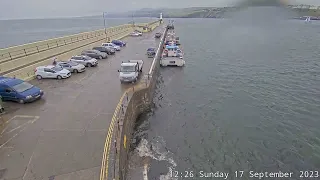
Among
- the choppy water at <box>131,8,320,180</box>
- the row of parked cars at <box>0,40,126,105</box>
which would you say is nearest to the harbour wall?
the row of parked cars at <box>0,40,126,105</box>

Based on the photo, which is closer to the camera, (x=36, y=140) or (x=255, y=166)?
(x=36, y=140)

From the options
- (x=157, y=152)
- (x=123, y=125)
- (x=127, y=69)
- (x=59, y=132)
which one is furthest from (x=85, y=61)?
(x=157, y=152)

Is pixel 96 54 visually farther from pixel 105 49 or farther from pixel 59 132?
pixel 59 132

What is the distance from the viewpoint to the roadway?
14.5 m

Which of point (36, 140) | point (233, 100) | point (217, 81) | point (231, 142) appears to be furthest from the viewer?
point (217, 81)

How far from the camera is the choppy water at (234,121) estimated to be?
20516mm

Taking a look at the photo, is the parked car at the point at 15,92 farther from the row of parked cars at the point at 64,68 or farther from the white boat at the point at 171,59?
the white boat at the point at 171,59

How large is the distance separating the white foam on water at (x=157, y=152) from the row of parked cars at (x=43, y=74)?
11.8 metres

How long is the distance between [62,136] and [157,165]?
24.8ft

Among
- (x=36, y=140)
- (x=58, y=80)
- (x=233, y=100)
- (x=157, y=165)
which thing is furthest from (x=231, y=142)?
(x=58, y=80)

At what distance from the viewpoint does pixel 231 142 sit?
2330cm

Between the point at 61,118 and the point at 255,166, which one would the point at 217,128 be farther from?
the point at 61,118

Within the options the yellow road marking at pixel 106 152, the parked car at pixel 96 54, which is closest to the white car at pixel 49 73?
the parked car at pixel 96 54

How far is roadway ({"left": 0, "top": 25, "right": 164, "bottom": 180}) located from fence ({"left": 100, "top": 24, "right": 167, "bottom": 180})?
590 millimetres
